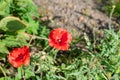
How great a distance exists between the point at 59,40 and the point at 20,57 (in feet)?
1.20

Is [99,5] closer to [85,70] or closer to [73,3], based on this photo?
[73,3]

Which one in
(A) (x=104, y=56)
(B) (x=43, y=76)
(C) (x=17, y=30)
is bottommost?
(B) (x=43, y=76)

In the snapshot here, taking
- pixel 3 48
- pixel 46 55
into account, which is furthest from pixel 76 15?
pixel 3 48

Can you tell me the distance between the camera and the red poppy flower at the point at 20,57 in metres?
2.81

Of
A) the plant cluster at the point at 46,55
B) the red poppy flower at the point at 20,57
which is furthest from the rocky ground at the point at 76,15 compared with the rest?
the red poppy flower at the point at 20,57

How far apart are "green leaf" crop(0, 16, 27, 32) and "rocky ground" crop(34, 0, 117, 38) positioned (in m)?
0.74

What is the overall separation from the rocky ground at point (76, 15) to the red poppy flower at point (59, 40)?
2.48ft

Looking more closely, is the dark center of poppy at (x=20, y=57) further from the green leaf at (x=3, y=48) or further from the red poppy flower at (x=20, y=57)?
the green leaf at (x=3, y=48)

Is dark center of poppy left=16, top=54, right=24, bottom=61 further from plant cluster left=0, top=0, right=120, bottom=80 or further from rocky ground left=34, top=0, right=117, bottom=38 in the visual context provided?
rocky ground left=34, top=0, right=117, bottom=38

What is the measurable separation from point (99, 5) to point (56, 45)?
1472 millimetres

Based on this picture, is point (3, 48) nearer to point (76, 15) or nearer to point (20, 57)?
point (20, 57)

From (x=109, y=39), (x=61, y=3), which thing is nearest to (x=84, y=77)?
(x=109, y=39)

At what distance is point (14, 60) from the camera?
283cm

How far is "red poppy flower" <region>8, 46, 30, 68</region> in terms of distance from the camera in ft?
9.21
